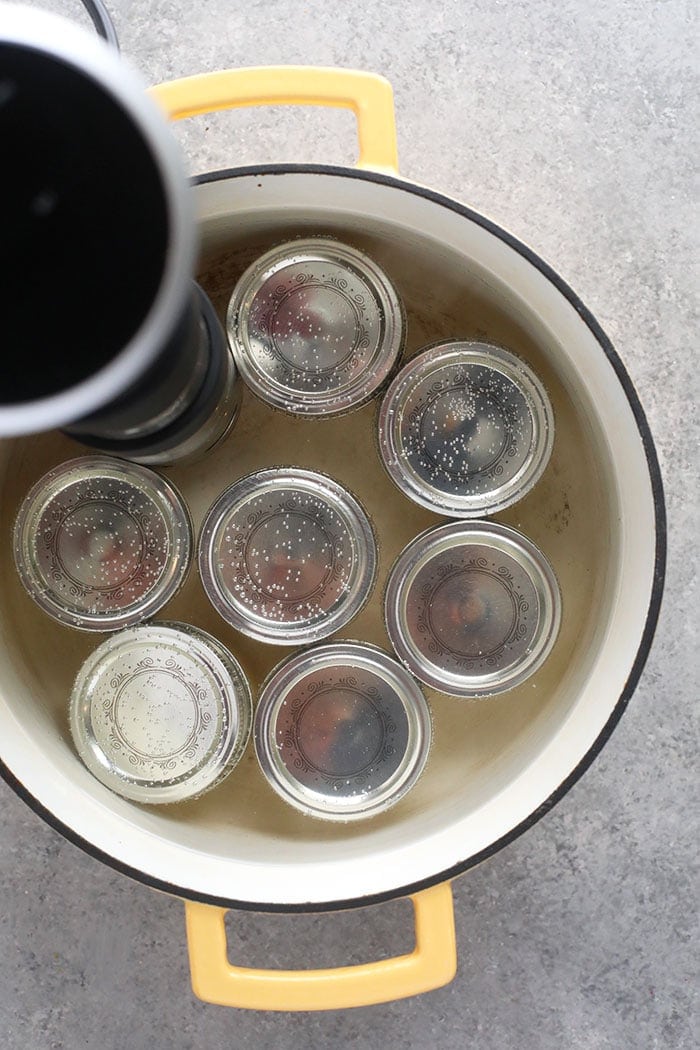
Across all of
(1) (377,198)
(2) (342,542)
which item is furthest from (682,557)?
(1) (377,198)

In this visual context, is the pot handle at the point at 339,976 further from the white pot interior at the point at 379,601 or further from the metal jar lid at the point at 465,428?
the metal jar lid at the point at 465,428

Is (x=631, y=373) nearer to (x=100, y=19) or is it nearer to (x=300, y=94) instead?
(x=300, y=94)

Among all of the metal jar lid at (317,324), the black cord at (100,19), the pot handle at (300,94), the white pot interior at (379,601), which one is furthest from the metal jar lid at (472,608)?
the black cord at (100,19)

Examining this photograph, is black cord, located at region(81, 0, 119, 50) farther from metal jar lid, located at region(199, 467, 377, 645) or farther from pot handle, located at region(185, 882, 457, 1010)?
pot handle, located at region(185, 882, 457, 1010)

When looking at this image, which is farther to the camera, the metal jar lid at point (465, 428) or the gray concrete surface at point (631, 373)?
the gray concrete surface at point (631, 373)

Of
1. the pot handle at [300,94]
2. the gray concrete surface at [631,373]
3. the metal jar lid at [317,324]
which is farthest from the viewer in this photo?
the gray concrete surface at [631,373]

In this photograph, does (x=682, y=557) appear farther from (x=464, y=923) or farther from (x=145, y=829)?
(x=145, y=829)
